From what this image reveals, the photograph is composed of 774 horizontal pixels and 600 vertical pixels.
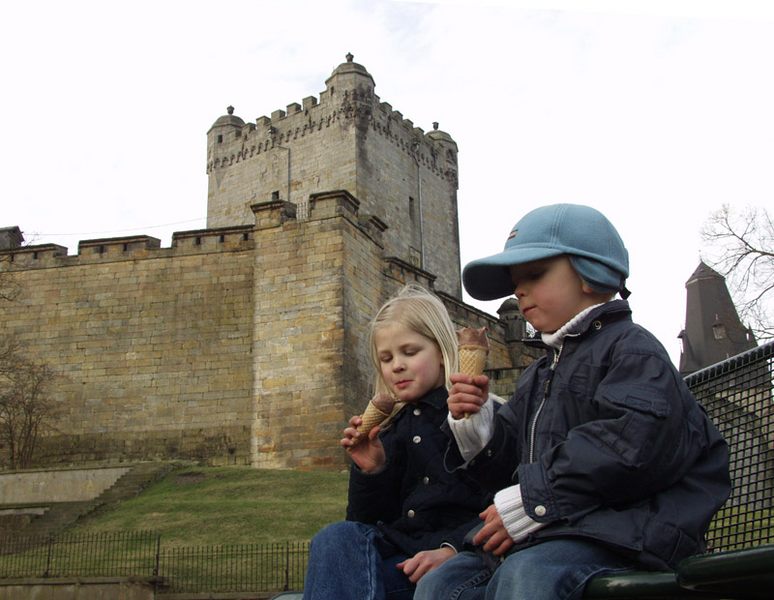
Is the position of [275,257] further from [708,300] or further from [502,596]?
[708,300]

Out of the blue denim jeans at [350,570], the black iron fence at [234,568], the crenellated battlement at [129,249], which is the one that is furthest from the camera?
the crenellated battlement at [129,249]

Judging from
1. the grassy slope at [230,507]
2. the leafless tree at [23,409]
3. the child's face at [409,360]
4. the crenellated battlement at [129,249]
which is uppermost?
the crenellated battlement at [129,249]

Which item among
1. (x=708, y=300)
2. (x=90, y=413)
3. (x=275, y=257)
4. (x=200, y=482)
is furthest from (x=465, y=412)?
(x=708, y=300)

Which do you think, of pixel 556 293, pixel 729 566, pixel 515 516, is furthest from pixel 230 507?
pixel 729 566

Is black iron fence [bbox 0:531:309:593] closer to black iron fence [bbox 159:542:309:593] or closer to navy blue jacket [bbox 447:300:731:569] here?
black iron fence [bbox 159:542:309:593]

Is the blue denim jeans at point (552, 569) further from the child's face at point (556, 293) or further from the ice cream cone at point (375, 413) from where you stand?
the ice cream cone at point (375, 413)

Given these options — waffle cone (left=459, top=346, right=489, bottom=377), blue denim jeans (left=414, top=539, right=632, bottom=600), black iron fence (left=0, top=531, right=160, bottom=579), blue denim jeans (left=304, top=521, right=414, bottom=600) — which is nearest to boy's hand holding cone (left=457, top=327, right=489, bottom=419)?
waffle cone (left=459, top=346, right=489, bottom=377)

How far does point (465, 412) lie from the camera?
2.83 m

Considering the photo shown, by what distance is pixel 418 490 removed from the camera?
351cm

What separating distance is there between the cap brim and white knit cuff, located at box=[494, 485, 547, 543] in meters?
0.67

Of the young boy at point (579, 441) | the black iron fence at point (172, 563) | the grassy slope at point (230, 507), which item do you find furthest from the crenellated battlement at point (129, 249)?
the young boy at point (579, 441)

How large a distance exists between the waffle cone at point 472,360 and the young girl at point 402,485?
685mm

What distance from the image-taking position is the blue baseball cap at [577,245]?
2.74m

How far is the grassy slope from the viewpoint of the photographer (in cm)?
1419
